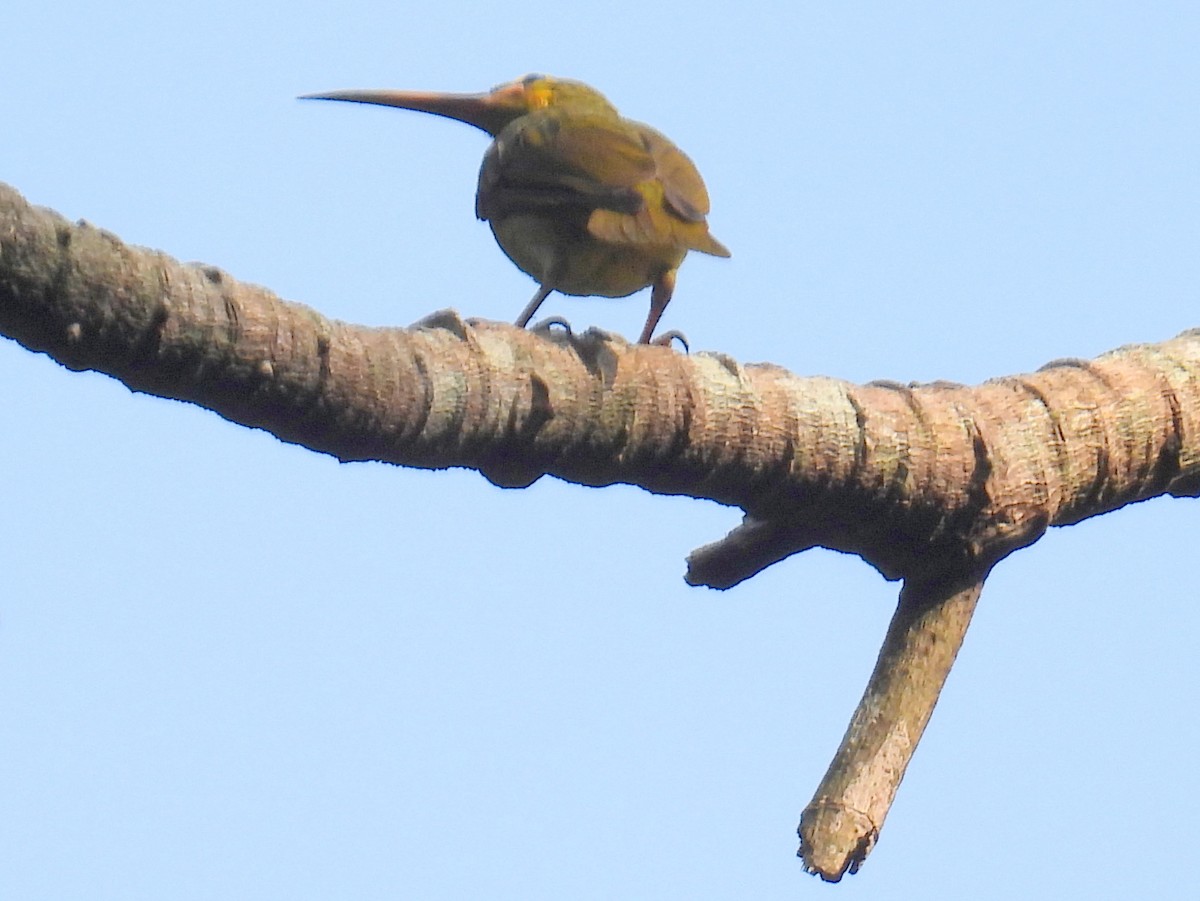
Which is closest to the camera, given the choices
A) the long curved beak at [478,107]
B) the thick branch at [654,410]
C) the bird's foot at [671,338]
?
the thick branch at [654,410]

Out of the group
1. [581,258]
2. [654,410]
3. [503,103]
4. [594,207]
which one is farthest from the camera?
[503,103]

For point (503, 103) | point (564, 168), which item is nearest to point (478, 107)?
point (503, 103)

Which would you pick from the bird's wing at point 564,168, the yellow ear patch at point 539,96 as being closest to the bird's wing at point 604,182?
the bird's wing at point 564,168

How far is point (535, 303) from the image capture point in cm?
432

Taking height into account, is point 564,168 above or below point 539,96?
below

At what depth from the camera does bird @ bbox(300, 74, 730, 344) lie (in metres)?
4.01

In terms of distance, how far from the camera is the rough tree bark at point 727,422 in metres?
1.92

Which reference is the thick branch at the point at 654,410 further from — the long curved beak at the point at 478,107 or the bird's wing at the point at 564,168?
the long curved beak at the point at 478,107

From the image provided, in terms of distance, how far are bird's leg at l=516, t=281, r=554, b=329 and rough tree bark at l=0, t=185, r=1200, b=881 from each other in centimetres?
117

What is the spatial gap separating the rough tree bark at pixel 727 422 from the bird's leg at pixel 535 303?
117 centimetres

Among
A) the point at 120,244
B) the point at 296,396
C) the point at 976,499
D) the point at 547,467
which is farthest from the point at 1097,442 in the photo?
the point at 120,244

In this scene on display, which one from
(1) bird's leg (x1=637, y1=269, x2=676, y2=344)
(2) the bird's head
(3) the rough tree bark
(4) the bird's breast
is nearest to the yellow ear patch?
(2) the bird's head

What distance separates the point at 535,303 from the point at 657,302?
31cm

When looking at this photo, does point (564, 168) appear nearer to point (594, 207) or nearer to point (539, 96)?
point (594, 207)
